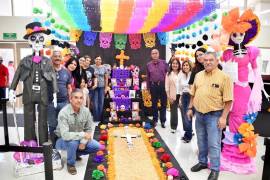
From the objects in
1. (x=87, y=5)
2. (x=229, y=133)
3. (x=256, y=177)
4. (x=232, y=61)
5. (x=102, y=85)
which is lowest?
(x=256, y=177)

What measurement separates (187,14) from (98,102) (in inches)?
101

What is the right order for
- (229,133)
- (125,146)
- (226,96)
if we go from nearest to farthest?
1. (226,96)
2. (229,133)
3. (125,146)

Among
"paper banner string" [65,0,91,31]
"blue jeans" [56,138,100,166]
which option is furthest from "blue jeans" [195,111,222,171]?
"paper banner string" [65,0,91,31]

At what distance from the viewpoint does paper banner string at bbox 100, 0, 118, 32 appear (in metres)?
4.31

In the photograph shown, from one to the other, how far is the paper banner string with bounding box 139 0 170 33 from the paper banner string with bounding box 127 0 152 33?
76mm

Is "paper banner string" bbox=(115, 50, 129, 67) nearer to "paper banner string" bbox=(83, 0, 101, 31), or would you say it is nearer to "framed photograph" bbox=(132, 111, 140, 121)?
"framed photograph" bbox=(132, 111, 140, 121)

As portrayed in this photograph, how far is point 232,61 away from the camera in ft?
11.3

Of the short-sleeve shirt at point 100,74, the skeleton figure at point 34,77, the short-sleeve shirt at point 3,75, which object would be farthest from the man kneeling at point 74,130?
the short-sleeve shirt at point 3,75

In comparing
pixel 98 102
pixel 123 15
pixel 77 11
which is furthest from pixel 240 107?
pixel 98 102

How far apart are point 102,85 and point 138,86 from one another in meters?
1.13

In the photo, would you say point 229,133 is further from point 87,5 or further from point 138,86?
point 138,86

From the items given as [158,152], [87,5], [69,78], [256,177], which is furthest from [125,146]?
[87,5]

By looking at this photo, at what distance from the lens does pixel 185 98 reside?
15.0ft

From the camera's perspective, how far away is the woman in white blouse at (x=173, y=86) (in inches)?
196
